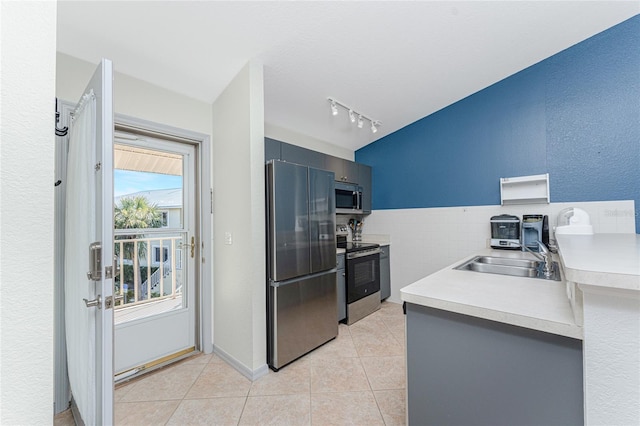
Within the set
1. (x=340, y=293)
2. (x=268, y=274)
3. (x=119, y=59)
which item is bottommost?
(x=340, y=293)

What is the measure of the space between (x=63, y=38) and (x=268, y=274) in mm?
2086

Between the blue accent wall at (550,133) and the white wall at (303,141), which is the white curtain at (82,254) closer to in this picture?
the white wall at (303,141)

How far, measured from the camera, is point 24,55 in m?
0.55

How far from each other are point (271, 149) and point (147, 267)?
1.57 meters

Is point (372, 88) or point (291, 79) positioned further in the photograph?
point (372, 88)

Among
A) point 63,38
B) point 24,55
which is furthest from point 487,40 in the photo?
point 63,38

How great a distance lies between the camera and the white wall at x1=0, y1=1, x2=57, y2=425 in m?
0.52

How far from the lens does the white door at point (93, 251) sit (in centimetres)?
104

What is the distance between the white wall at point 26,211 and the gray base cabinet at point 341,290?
8.14 ft

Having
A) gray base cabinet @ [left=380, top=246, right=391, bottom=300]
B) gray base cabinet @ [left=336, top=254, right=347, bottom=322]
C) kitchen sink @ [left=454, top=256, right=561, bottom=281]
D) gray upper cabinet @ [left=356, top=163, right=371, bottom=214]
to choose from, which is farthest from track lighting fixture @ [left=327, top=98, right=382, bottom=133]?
kitchen sink @ [left=454, top=256, right=561, bottom=281]

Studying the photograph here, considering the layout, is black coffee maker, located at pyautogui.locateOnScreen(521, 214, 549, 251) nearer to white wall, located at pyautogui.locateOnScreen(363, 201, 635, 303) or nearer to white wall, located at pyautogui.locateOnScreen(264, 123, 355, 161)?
white wall, located at pyautogui.locateOnScreen(363, 201, 635, 303)

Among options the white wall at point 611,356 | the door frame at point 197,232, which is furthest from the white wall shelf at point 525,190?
the door frame at point 197,232

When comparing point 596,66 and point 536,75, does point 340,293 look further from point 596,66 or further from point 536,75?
point 596,66

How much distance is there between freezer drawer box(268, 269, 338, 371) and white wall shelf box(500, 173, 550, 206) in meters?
2.08
